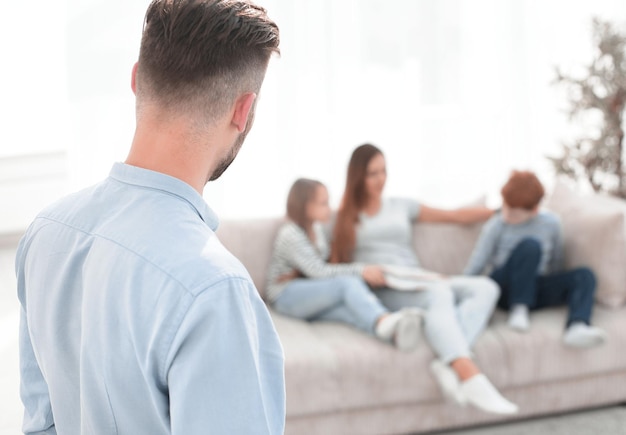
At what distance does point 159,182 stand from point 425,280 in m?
2.33

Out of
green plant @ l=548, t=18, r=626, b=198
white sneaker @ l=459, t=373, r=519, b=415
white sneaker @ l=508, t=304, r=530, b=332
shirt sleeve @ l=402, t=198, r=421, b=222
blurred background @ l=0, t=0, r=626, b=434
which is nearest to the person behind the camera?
white sneaker @ l=459, t=373, r=519, b=415

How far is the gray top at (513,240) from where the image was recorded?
3230 mm

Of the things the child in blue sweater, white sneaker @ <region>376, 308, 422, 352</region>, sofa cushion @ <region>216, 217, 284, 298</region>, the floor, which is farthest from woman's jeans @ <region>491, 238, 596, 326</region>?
sofa cushion @ <region>216, 217, 284, 298</region>

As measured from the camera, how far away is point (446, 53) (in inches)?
196

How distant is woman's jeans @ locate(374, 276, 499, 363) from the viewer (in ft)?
9.11

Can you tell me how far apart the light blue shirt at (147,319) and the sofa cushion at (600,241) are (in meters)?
2.43

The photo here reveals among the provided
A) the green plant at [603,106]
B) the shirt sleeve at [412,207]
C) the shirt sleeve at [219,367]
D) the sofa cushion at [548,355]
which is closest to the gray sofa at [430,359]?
the sofa cushion at [548,355]

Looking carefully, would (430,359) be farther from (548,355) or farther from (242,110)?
(242,110)

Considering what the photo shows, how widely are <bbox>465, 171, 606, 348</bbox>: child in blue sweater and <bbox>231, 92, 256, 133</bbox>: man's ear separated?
7.13 feet

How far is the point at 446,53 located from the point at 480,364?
8.74 feet

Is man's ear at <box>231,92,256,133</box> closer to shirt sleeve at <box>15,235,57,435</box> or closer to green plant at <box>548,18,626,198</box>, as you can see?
shirt sleeve at <box>15,235,57,435</box>

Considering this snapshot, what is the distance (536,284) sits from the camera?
3.15 m

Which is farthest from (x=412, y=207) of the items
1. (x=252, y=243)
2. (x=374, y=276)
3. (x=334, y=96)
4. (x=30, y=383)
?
(x=30, y=383)

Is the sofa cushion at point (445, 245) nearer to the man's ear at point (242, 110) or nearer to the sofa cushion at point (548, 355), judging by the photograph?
the sofa cushion at point (548, 355)
